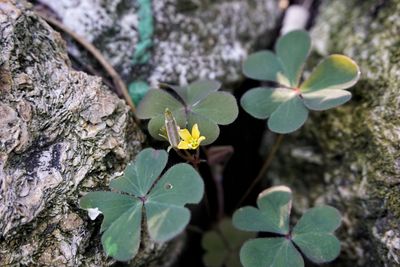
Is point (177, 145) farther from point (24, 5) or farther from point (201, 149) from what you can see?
point (24, 5)

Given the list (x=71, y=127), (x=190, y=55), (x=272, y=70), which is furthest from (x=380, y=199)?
(x=71, y=127)

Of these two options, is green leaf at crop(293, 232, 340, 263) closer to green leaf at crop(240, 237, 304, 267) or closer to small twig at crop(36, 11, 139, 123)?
green leaf at crop(240, 237, 304, 267)

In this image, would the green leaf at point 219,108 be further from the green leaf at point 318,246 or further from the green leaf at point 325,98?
the green leaf at point 318,246

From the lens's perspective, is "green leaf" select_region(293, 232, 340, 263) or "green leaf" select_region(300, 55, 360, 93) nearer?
"green leaf" select_region(293, 232, 340, 263)

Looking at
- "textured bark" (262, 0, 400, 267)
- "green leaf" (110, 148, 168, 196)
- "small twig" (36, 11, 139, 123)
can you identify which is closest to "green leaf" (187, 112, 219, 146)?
"green leaf" (110, 148, 168, 196)

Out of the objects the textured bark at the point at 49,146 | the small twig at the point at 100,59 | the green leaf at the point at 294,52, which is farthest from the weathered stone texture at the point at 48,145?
the green leaf at the point at 294,52

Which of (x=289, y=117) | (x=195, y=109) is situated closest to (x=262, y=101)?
(x=289, y=117)

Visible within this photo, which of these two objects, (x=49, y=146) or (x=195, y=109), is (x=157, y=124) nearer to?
(x=195, y=109)
